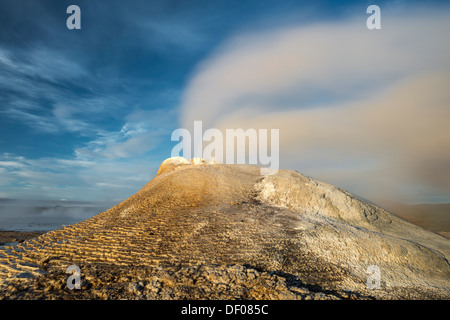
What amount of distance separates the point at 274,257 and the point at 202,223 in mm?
3253

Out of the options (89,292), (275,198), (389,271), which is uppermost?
(275,198)

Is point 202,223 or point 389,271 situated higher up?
point 202,223

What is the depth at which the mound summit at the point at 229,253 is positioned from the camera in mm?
5355

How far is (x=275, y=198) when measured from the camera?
12664 millimetres

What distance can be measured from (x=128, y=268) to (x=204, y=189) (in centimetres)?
731

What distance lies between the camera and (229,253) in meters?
7.07

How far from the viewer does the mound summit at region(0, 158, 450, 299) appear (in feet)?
17.6
